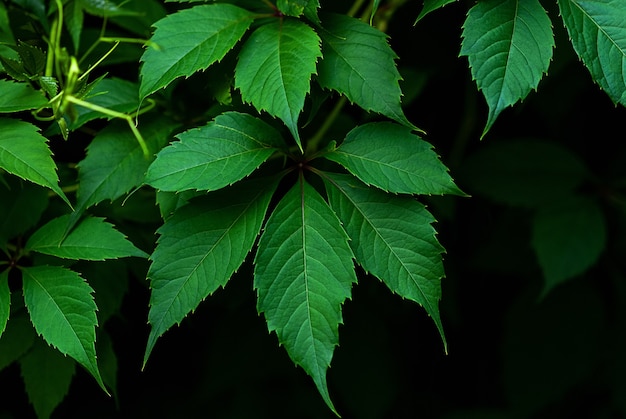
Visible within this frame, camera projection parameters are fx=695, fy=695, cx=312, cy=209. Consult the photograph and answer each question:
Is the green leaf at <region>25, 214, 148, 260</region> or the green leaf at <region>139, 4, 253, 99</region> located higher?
the green leaf at <region>139, 4, 253, 99</region>

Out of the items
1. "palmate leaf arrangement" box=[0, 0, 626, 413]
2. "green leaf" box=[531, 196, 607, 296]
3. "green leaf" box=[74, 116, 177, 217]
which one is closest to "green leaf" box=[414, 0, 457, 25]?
"palmate leaf arrangement" box=[0, 0, 626, 413]

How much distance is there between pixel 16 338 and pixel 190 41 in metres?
0.54

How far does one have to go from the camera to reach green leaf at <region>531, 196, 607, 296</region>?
152 cm

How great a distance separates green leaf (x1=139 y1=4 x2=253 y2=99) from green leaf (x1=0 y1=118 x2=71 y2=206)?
16cm

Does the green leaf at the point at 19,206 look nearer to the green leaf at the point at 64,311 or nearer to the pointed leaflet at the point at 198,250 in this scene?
the green leaf at the point at 64,311

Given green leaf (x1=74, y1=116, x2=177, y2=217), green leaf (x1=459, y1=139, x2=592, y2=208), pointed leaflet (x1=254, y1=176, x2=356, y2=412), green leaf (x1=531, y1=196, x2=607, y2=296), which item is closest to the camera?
pointed leaflet (x1=254, y1=176, x2=356, y2=412)

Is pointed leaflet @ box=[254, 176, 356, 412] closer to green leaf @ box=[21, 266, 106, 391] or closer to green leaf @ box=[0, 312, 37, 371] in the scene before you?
green leaf @ box=[21, 266, 106, 391]

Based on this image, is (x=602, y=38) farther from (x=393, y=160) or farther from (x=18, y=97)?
(x=18, y=97)

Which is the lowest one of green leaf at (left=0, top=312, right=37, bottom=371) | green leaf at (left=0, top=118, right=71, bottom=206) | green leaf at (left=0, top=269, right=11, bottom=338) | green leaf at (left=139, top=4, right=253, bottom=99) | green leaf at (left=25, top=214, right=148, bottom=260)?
green leaf at (left=0, top=312, right=37, bottom=371)

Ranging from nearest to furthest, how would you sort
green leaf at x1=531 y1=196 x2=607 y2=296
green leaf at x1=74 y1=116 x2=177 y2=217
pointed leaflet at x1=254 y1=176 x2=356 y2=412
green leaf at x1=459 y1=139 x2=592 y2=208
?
pointed leaflet at x1=254 y1=176 x2=356 y2=412
green leaf at x1=74 y1=116 x2=177 y2=217
green leaf at x1=531 y1=196 x2=607 y2=296
green leaf at x1=459 y1=139 x2=592 y2=208

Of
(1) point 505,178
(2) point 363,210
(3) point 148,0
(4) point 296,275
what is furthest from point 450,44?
(4) point 296,275

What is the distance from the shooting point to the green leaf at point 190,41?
3.11 feet

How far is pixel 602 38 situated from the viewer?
37.8 inches

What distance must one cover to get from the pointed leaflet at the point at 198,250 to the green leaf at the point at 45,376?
25 centimetres
